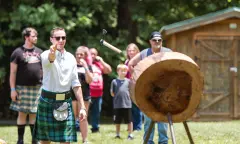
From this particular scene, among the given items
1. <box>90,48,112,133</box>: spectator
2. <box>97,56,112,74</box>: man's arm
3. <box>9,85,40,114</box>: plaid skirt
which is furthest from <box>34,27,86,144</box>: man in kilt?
<box>90,48,112,133</box>: spectator

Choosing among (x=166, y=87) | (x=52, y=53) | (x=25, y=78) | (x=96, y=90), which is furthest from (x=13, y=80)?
(x=166, y=87)

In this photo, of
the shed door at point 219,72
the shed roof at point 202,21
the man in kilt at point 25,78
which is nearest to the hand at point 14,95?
the man in kilt at point 25,78

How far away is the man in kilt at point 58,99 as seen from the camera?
283 inches

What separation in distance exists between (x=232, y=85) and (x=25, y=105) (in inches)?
347

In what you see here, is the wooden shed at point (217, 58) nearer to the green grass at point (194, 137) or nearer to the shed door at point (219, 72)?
the shed door at point (219, 72)

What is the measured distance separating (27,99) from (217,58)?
334 inches

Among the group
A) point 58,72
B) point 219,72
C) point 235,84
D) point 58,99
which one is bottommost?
point 58,99

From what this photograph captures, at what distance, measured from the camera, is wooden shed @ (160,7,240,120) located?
16938 mm

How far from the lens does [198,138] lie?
10367mm

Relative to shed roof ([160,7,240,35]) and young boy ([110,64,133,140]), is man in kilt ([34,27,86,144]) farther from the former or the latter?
shed roof ([160,7,240,35])

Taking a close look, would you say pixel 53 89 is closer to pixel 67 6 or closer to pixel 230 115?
pixel 230 115

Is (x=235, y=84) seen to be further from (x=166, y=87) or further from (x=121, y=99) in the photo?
(x=166, y=87)

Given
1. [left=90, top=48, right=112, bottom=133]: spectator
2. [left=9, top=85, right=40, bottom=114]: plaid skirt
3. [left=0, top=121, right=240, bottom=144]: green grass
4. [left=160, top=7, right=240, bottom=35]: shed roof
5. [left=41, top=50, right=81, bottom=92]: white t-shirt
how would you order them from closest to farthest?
[left=41, top=50, right=81, bottom=92]: white t-shirt
[left=9, top=85, right=40, bottom=114]: plaid skirt
[left=0, top=121, right=240, bottom=144]: green grass
[left=90, top=48, right=112, bottom=133]: spectator
[left=160, top=7, right=240, bottom=35]: shed roof

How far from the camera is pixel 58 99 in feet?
23.9
